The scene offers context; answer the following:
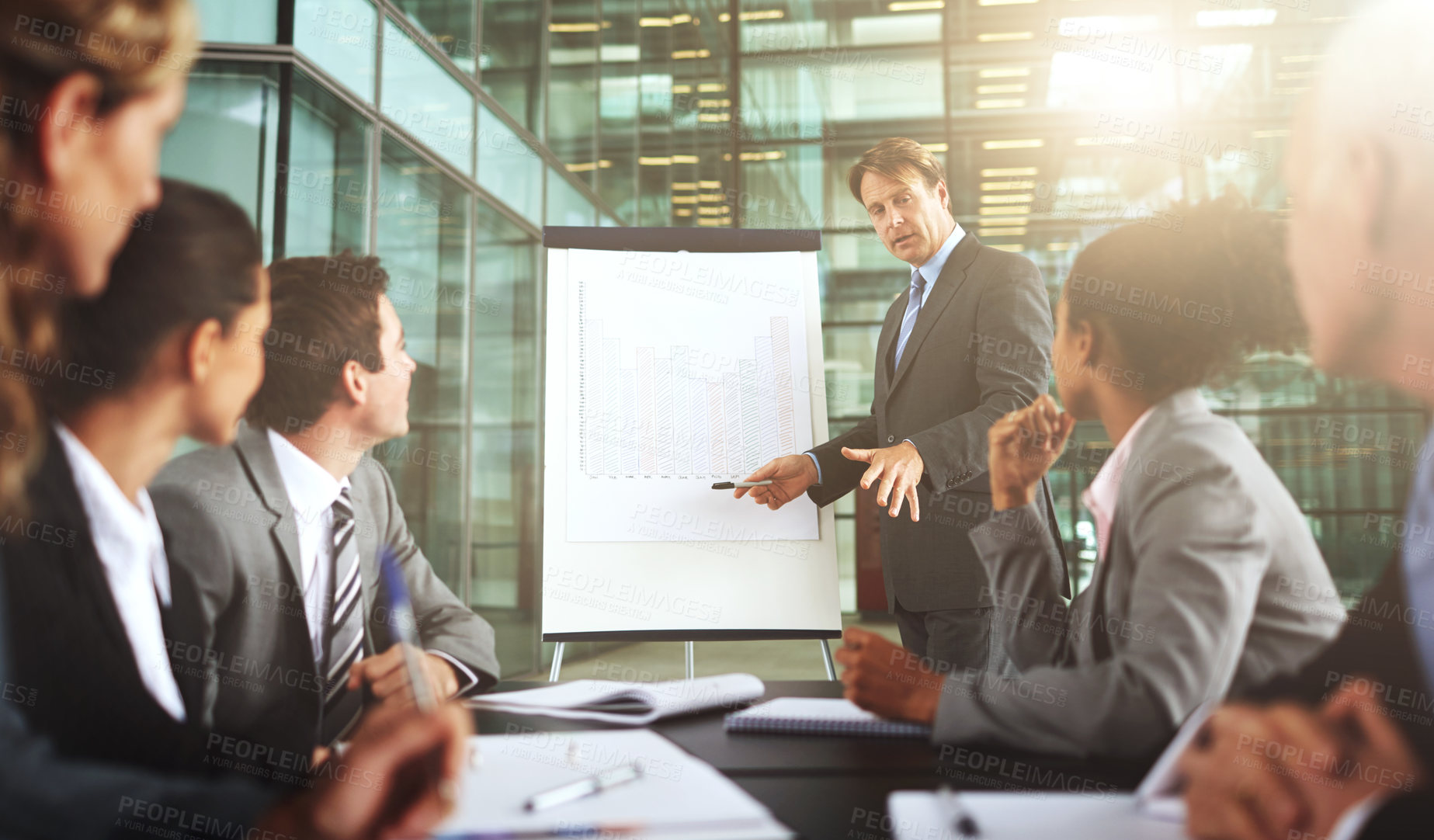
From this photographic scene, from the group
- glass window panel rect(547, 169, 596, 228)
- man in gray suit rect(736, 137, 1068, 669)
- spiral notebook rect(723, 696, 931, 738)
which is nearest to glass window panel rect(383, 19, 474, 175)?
glass window panel rect(547, 169, 596, 228)

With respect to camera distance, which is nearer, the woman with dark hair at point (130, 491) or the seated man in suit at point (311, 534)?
the woman with dark hair at point (130, 491)

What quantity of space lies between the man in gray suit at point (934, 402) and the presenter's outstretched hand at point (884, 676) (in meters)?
0.49

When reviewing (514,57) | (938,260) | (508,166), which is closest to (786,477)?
(938,260)

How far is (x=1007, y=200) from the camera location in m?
6.19

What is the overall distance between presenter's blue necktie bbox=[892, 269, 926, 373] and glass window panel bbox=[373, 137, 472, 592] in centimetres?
220

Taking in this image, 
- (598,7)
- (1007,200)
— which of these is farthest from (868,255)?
(598,7)

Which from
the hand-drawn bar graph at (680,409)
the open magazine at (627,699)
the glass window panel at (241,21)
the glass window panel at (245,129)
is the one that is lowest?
the open magazine at (627,699)

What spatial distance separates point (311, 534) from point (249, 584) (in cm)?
12

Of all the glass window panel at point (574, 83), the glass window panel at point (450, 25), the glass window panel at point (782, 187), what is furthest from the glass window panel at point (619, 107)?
the glass window panel at point (450, 25)

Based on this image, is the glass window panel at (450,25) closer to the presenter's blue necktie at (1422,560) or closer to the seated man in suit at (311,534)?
the seated man in suit at (311,534)

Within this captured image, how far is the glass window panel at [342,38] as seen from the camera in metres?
2.99

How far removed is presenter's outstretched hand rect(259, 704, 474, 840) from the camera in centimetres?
80

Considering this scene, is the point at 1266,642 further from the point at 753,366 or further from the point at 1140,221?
the point at 753,366

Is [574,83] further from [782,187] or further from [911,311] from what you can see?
[911,311]
